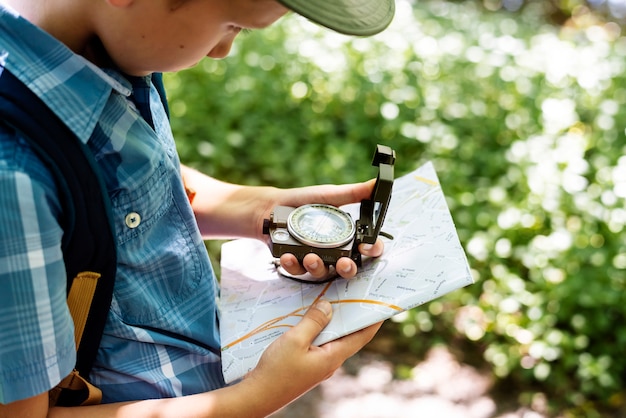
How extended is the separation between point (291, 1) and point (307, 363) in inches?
22.6

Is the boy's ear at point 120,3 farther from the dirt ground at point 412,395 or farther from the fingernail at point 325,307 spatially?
the dirt ground at point 412,395

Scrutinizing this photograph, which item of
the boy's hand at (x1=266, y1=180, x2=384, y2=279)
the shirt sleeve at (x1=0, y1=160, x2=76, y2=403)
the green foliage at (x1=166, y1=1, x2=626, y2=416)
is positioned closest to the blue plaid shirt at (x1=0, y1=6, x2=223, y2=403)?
the shirt sleeve at (x1=0, y1=160, x2=76, y2=403)

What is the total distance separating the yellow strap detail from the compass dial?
391mm

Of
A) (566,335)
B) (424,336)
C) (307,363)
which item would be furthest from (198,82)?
(307,363)

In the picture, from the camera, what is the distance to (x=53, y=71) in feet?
2.87

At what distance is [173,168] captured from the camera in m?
1.08

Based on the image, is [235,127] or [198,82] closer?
[235,127]

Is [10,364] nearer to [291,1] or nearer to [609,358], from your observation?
[291,1]

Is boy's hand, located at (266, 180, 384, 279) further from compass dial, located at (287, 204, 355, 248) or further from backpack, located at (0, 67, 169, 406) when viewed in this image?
backpack, located at (0, 67, 169, 406)

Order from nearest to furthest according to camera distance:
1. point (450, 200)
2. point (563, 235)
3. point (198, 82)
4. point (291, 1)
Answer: point (291, 1), point (563, 235), point (450, 200), point (198, 82)

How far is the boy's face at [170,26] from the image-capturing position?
0.88 meters

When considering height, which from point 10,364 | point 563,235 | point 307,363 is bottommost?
point 563,235

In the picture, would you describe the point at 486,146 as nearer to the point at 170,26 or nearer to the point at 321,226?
the point at 321,226

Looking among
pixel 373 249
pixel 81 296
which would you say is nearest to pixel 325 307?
pixel 373 249
